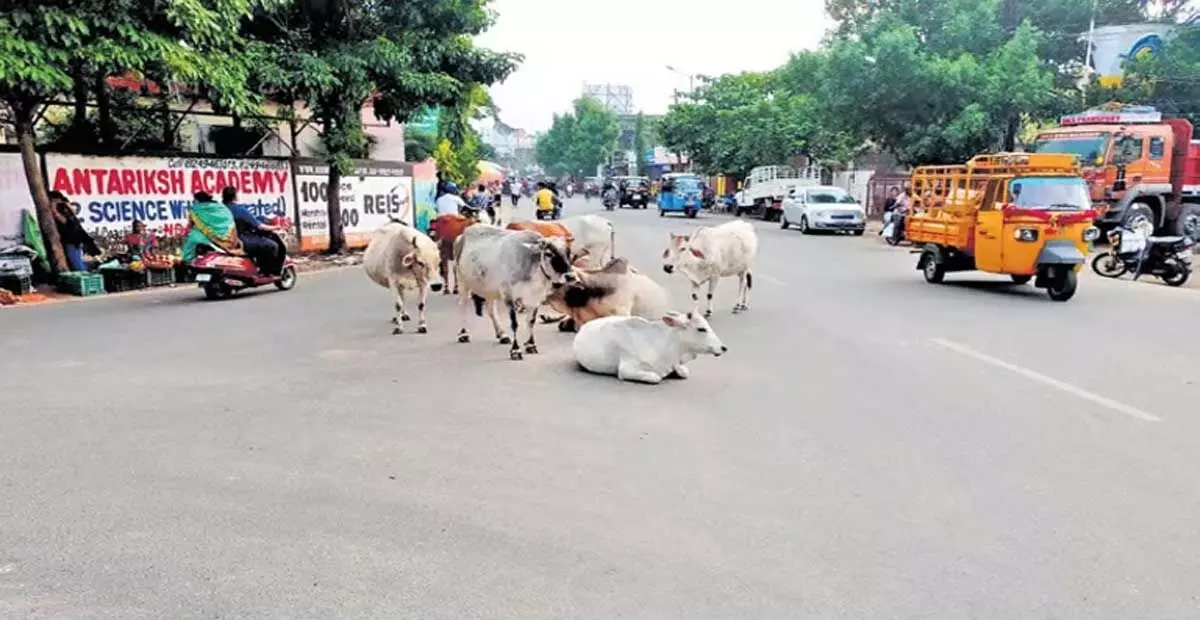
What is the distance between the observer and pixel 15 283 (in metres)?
12.1

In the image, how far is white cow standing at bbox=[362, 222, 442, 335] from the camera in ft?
30.6

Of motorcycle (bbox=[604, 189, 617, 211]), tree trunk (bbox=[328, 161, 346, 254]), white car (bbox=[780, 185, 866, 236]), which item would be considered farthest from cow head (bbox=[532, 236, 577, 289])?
motorcycle (bbox=[604, 189, 617, 211])

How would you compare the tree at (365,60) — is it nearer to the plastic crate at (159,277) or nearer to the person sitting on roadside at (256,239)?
the plastic crate at (159,277)

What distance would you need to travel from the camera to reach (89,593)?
A: 3.38 meters

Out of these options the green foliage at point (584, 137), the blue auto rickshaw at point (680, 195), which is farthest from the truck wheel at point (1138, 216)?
the green foliage at point (584, 137)

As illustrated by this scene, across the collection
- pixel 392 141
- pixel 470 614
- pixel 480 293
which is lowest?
pixel 470 614

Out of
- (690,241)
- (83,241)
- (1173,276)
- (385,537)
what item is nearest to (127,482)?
(385,537)

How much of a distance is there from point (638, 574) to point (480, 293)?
5144mm

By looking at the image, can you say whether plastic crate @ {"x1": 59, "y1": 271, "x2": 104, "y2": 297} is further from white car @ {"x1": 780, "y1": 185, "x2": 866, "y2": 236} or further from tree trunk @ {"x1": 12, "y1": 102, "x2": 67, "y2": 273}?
white car @ {"x1": 780, "y1": 185, "x2": 866, "y2": 236}

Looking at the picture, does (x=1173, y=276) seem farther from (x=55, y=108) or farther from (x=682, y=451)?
(x=55, y=108)

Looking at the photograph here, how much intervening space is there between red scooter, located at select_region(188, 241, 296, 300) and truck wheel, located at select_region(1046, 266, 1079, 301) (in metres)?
11.2

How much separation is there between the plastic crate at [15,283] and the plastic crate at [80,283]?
48 cm

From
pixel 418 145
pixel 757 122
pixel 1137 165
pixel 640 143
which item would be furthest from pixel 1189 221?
pixel 640 143

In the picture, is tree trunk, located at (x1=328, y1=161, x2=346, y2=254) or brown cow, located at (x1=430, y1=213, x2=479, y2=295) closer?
brown cow, located at (x1=430, y1=213, x2=479, y2=295)
